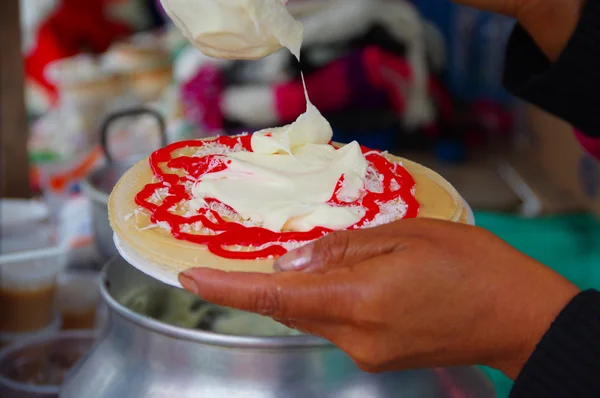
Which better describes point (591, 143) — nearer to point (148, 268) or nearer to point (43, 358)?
point (148, 268)

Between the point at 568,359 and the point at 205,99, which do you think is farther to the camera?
the point at 205,99

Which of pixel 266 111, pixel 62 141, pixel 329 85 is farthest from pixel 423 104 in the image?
pixel 62 141

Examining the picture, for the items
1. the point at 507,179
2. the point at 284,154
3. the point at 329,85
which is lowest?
the point at 507,179

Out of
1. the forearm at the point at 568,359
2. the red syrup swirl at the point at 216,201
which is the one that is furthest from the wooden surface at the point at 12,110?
the forearm at the point at 568,359

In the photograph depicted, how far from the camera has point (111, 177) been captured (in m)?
1.46

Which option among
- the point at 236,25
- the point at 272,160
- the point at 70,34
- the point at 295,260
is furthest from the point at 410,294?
the point at 70,34

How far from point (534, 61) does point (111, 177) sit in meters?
0.90

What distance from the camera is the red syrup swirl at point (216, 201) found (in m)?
0.76

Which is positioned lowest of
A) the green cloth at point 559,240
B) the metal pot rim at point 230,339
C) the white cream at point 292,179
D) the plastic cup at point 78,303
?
the green cloth at point 559,240

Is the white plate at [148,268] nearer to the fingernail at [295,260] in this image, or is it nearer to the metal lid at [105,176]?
the fingernail at [295,260]

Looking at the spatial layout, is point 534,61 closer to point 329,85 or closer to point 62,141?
point 329,85

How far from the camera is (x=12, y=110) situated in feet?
5.53

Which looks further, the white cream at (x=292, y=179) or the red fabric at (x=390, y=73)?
the red fabric at (x=390, y=73)

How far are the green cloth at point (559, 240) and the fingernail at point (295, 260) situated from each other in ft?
5.14
